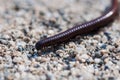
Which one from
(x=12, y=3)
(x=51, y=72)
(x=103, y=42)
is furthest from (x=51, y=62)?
(x=12, y=3)

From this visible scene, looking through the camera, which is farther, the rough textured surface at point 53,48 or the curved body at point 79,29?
the curved body at point 79,29

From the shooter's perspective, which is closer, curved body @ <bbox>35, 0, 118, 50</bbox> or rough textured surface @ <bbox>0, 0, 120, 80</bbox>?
rough textured surface @ <bbox>0, 0, 120, 80</bbox>

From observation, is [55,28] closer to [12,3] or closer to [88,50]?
[88,50]

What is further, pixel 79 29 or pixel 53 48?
pixel 79 29

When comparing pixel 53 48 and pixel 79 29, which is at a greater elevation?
pixel 79 29
